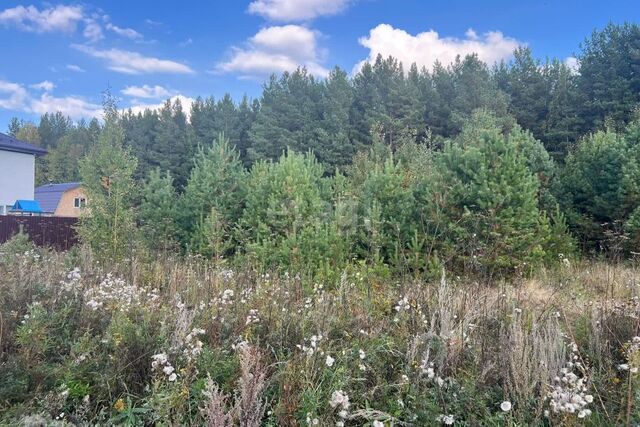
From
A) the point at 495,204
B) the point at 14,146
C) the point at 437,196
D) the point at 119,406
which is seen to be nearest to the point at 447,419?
the point at 119,406

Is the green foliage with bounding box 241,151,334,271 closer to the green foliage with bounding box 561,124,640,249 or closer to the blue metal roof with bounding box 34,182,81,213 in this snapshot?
the green foliage with bounding box 561,124,640,249

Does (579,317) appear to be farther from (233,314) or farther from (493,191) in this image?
(493,191)

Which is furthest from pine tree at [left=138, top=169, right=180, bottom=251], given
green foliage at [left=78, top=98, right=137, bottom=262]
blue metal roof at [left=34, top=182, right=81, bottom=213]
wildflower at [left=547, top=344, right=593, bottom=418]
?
blue metal roof at [left=34, top=182, right=81, bottom=213]

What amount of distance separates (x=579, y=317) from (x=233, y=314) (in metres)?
3.09

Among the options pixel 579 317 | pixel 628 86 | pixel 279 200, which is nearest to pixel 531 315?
pixel 579 317

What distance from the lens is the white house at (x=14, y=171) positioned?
68.8 feet

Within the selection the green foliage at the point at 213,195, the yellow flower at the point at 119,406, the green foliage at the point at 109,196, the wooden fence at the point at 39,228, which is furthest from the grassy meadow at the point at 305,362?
the wooden fence at the point at 39,228

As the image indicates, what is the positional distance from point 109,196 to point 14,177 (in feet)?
50.6

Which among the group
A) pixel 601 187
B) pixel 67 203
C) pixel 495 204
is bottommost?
pixel 67 203

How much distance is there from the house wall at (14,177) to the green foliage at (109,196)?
13191 millimetres

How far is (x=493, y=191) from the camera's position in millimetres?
8883

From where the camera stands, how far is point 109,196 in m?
9.95

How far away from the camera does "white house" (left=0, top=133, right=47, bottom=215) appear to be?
2098 cm

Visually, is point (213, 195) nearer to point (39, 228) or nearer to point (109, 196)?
point (109, 196)
